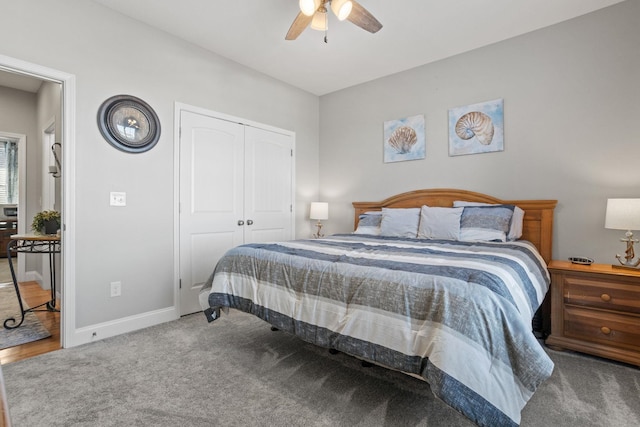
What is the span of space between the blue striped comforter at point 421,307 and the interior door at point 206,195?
1.10 metres

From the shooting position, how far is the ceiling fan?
2195 mm

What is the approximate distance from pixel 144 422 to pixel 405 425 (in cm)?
129

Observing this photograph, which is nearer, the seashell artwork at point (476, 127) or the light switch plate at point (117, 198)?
the light switch plate at point (117, 198)

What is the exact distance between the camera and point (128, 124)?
282 centimetres

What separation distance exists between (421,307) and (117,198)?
2636 mm

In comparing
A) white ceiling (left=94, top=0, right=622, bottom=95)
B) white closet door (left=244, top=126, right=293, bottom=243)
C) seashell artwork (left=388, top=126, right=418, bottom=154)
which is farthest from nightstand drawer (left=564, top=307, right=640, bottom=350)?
white closet door (left=244, top=126, right=293, bottom=243)

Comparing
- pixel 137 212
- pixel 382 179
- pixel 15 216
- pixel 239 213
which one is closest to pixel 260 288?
pixel 137 212

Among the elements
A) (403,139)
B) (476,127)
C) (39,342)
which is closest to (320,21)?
(403,139)

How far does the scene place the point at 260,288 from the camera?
2.13 m

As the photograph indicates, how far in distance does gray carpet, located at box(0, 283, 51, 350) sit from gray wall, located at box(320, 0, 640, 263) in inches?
150

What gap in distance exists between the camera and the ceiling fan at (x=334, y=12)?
7.20 feet

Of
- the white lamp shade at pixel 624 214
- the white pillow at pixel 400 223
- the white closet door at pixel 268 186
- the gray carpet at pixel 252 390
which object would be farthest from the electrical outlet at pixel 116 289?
the white lamp shade at pixel 624 214

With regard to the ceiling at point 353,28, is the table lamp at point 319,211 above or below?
below

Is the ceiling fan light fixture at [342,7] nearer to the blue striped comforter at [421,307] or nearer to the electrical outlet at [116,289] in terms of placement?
the blue striped comforter at [421,307]
